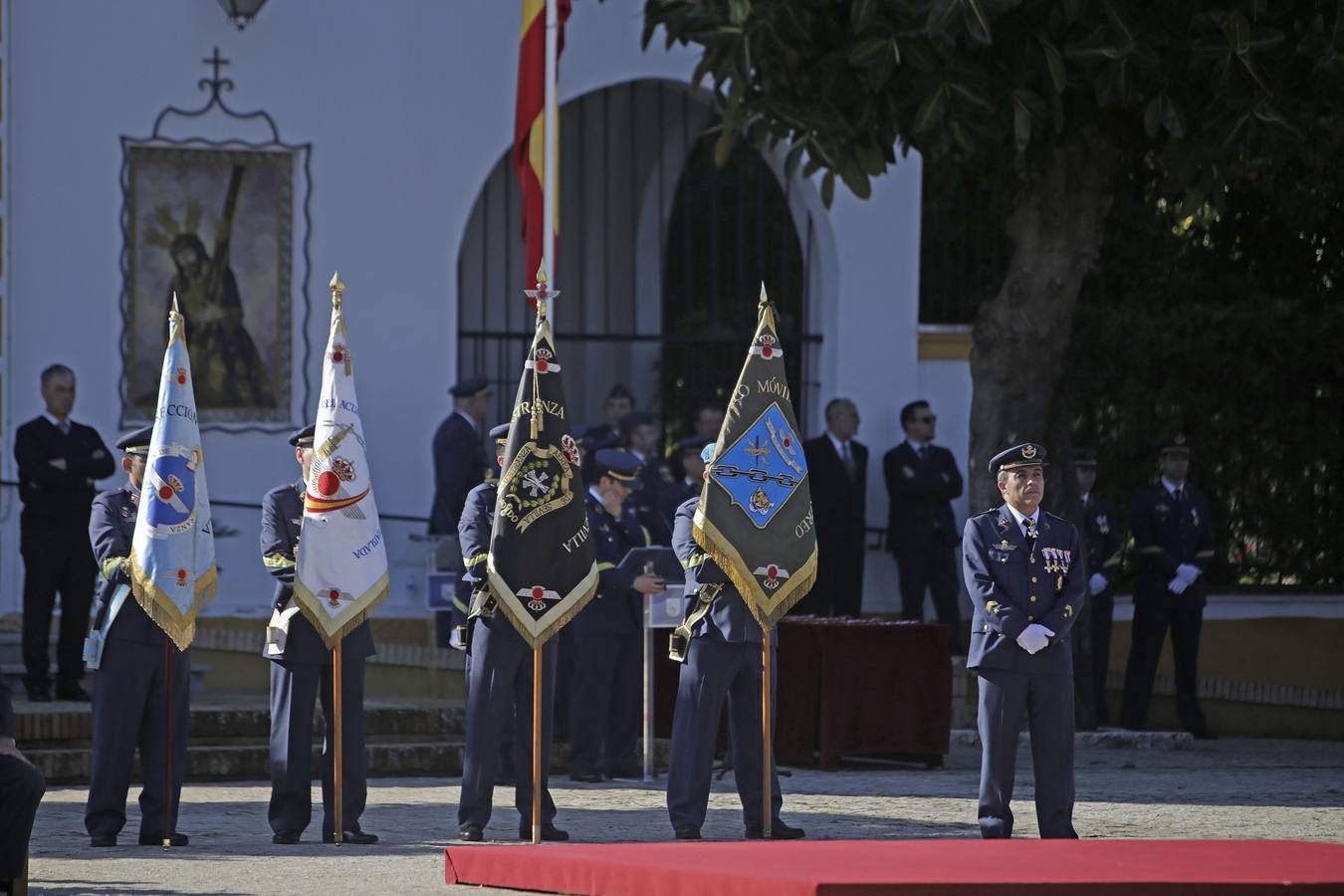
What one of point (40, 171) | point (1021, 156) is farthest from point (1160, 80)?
point (40, 171)

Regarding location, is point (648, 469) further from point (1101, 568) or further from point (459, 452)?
point (1101, 568)

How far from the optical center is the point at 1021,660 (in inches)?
377

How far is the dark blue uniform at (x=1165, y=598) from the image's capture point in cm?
1512

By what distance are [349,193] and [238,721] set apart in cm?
430

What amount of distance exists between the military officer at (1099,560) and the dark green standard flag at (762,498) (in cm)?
492

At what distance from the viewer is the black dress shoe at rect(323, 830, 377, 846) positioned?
979 cm

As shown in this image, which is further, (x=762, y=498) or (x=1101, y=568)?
(x=1101, y=568)

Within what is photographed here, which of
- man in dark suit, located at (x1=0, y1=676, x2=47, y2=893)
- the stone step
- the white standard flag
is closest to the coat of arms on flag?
the white standard flag

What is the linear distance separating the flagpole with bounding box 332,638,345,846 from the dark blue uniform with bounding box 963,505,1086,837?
2676 millimetres

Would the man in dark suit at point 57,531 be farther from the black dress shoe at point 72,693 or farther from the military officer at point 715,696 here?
the military officer at point 715,696

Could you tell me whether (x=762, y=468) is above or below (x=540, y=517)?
above

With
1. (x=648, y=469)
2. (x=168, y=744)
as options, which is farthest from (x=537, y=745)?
(x=648, y=469)

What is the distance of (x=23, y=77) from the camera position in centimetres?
1495

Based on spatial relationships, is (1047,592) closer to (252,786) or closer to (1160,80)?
(1160,80)
